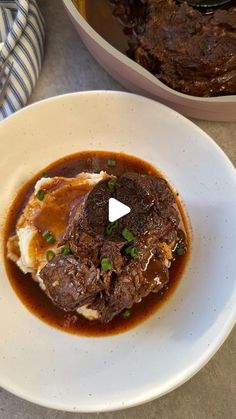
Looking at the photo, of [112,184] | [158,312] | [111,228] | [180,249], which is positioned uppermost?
[112,184]

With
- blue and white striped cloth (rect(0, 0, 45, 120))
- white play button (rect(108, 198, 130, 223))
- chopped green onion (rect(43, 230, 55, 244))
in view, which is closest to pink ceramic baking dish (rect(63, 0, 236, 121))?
blue and white striped cloth (rect(0, 0, 45, 120))

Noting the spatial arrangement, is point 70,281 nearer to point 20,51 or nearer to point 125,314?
point 125,314

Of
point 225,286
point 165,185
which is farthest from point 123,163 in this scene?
point 225,286

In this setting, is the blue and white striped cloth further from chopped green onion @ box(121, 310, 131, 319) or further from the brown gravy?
chopped green onion @ box(121, 310, 131, 319)

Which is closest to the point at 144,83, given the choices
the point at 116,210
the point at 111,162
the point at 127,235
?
the point at 111,162

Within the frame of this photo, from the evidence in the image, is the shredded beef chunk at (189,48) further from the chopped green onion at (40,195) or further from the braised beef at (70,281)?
the braised beef at (70,281)

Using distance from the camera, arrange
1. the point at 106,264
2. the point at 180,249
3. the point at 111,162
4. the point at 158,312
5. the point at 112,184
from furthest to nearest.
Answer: the point at 111,162 < the point at 180,249 < the point at 158,312 < the point at 112,184 < the point at 106,264

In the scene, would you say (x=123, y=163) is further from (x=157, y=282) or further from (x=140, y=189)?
(x=157, y=282)
